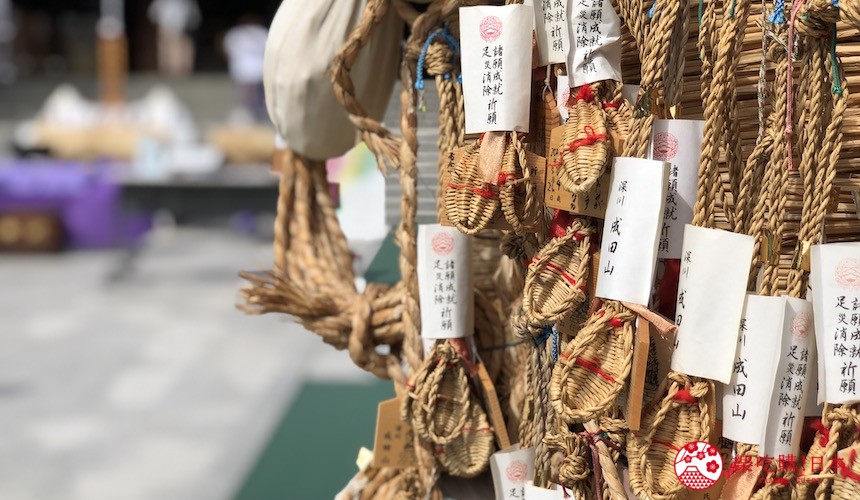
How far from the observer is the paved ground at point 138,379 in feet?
6.72

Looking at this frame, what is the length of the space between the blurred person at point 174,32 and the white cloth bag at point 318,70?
6.61 meters

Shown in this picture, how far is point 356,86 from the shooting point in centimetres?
75

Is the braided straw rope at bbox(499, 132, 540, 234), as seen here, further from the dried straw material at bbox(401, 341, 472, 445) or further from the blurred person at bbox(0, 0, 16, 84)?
the blurred person at bbox(0, 0, 16, 84)

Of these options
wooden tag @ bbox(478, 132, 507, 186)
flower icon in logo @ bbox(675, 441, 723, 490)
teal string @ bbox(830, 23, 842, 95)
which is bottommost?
flower icon in logo @ bbox(675, 441, 723, 490)

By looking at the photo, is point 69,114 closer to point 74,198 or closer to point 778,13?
point 74,198

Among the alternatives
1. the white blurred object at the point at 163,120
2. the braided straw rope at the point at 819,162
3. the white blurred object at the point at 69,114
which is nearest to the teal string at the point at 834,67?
the braided straw rope at the point at 819,162

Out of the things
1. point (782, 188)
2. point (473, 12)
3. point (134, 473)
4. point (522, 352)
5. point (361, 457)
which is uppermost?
point (473, 12)

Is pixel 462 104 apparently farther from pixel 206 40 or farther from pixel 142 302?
pixel 206 40

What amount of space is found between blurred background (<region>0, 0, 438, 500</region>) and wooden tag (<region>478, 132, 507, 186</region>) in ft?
0.78

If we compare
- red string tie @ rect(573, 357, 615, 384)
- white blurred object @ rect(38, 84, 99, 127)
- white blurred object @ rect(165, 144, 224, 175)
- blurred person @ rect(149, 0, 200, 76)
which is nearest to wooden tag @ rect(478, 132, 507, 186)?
red string tie @ rect(573, 357, 615, 384)

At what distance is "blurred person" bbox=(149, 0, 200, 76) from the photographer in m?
7.12

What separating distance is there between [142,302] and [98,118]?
5.23 ft

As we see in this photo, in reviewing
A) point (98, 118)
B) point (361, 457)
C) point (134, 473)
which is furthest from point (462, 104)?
point (98, 118)

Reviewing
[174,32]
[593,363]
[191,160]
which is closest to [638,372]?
[593,363]
